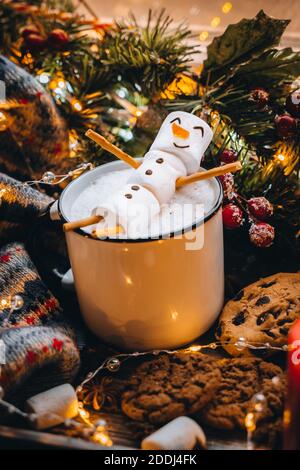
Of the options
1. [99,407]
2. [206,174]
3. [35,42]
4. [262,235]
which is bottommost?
[99,407]

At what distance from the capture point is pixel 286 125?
31.2 inches

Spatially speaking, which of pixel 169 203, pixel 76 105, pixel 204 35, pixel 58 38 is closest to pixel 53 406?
pixel 169 203

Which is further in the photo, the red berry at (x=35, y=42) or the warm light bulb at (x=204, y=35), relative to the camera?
the warm light bulb at (x=204, y=35)

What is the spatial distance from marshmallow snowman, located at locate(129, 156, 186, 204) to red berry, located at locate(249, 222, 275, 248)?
13 cm

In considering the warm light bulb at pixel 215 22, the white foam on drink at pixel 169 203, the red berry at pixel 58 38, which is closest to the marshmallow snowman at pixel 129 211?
the white foam on drink at pixel 169 203

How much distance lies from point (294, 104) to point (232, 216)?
183 millimetres

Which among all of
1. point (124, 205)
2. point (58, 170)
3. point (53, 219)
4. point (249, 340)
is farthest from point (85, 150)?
point (249, 340)

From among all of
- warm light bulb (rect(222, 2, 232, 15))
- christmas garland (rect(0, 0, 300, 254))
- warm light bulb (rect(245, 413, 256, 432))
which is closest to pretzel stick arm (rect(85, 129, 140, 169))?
christmas garland (rect(0, 0, 300, 254))

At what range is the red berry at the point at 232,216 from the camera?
0.75m

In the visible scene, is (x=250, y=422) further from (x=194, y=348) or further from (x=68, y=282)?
(x=68, y=282)

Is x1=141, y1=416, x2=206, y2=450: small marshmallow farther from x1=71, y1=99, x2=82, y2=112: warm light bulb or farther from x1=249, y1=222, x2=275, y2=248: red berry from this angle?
x1=71, y1=99, x2=82, y2=112: warm light bulb

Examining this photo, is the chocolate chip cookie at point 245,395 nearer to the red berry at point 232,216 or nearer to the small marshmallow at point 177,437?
the small marshmallow at point 177,437

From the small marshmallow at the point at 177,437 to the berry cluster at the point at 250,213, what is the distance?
0.27 metres

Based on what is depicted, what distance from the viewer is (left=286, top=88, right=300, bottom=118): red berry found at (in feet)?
2.57
